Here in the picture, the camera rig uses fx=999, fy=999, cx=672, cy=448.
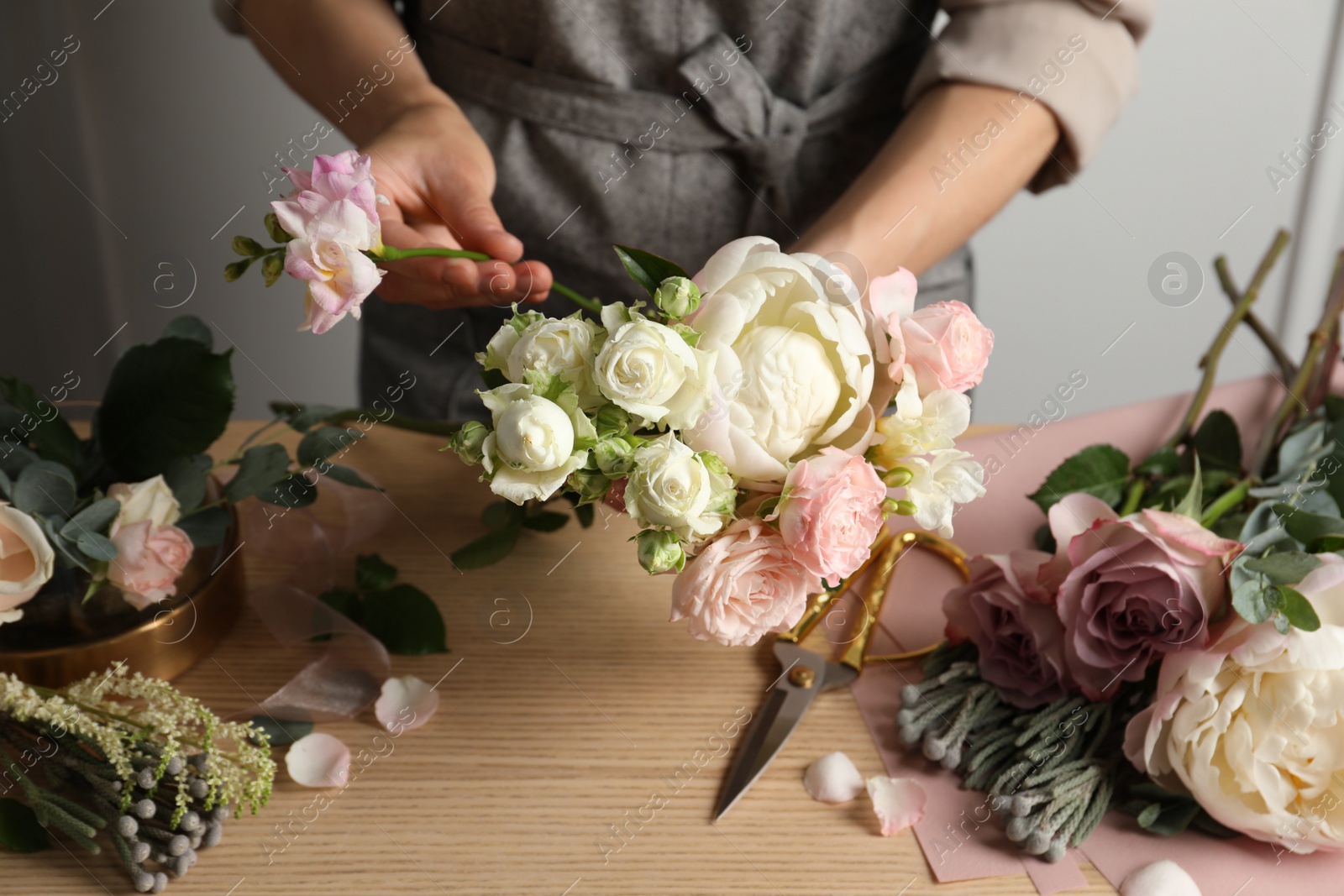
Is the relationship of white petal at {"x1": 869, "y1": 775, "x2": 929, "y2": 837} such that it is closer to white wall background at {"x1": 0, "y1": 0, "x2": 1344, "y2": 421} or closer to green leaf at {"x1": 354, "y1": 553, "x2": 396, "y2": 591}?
green leaf at {"x1": 354, "y1": 553, "x2": 396, "y2": 591}

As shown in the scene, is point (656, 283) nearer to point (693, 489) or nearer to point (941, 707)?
point (693, 489)

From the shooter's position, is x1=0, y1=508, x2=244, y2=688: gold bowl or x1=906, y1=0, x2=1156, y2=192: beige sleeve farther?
x1=906, y1=0, x2=1156, y2=192: beige sleeve

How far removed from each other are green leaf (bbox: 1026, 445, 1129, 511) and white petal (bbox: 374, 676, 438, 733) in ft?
1.17

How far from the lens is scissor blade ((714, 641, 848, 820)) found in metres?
0.50

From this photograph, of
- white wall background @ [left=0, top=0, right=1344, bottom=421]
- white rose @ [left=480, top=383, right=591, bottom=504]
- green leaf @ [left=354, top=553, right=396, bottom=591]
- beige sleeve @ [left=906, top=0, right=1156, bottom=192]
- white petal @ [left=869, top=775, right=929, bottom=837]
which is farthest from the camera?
white wall background @ [left=0, top=0, right=1344, bottom=421]

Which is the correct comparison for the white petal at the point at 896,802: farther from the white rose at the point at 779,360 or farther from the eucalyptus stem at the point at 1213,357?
the eucalyptus stem at the point at 1213,357

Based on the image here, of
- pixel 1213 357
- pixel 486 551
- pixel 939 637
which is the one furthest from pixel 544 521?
pixel 1213 357

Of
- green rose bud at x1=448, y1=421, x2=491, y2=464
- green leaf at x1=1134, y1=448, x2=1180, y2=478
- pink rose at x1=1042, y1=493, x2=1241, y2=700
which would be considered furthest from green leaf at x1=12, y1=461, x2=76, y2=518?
green leaf at x1=1134, y1=448, x2=1180, y2=478

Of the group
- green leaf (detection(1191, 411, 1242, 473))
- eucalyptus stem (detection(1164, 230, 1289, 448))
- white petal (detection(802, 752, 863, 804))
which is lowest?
eucalyptus stem (detection(1164, 230, 1289, 448))

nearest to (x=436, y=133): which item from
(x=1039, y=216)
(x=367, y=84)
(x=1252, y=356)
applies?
(x=367, y=84)

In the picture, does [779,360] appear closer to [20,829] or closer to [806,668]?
[806,668]

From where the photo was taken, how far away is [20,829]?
1.49 feet

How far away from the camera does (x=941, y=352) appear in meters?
0.40

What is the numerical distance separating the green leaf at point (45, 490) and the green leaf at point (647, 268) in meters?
0.31
